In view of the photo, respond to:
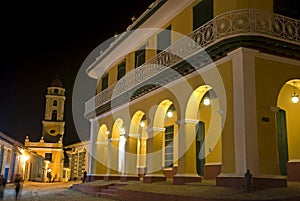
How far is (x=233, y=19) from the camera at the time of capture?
36.2ft

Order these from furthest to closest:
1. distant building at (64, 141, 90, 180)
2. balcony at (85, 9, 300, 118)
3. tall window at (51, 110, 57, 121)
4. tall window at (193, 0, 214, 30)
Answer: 1. tall window at (51, 110, 57, 121)
2. distant building at (64, 141, 90, 180)
3. tall window at (193, 0, 214, 30)
4. balcony at (85, 9, 300, 118)

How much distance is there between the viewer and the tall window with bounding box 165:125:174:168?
18.0 meters

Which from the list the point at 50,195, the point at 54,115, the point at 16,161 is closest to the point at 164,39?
the point at 50,195

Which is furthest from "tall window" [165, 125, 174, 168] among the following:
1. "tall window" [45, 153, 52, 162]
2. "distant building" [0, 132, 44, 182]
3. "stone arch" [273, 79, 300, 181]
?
"tall window" [45, 153, 52, 162]

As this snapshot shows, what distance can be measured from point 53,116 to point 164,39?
44.0 meters

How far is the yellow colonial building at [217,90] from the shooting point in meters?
10.5

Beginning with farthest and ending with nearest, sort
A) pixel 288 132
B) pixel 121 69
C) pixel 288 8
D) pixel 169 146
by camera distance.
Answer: pixel 121 69 < pixel 169 146 < pixel 288 132 < pixel 288 8

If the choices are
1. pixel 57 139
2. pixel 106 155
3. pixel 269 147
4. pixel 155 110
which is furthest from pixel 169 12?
pixel 57 139

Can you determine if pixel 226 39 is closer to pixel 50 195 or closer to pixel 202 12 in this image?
pixel 202 12

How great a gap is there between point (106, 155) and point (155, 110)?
799 centimetres

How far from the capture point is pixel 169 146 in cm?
1823

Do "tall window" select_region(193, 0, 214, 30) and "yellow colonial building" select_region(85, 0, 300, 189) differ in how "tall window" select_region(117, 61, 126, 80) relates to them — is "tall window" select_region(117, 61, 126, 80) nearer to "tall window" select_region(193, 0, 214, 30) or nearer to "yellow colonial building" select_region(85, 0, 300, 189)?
"yellow colonial building" select_region(85, 0, 300, 189)

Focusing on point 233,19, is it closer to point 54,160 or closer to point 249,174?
point 249,174

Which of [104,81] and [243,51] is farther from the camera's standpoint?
[104,81]
